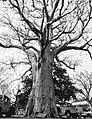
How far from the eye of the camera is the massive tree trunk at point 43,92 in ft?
30.8

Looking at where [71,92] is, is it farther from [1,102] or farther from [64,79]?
[1,102]

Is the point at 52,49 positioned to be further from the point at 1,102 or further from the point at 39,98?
the point at 1,102

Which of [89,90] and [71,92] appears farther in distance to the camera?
[89,90]

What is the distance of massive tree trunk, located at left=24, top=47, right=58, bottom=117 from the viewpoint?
9398 millimetres

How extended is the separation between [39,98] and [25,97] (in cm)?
1404

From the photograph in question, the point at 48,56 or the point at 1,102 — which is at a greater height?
the point at 48,56

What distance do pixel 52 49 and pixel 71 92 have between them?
12731 mm

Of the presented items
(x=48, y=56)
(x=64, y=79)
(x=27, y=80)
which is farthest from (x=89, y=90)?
(x=48, y=56)

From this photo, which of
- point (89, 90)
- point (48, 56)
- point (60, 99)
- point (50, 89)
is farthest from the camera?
point (89, 90)

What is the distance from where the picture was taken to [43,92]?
9797 mm

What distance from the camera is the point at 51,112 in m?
9.42

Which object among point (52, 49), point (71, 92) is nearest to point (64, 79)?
point (71, 92)

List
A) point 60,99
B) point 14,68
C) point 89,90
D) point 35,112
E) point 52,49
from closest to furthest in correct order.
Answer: point 35,112
point 52,49
point 14,68
point 60,99
point 89,90

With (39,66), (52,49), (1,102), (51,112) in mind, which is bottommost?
(51,112)
